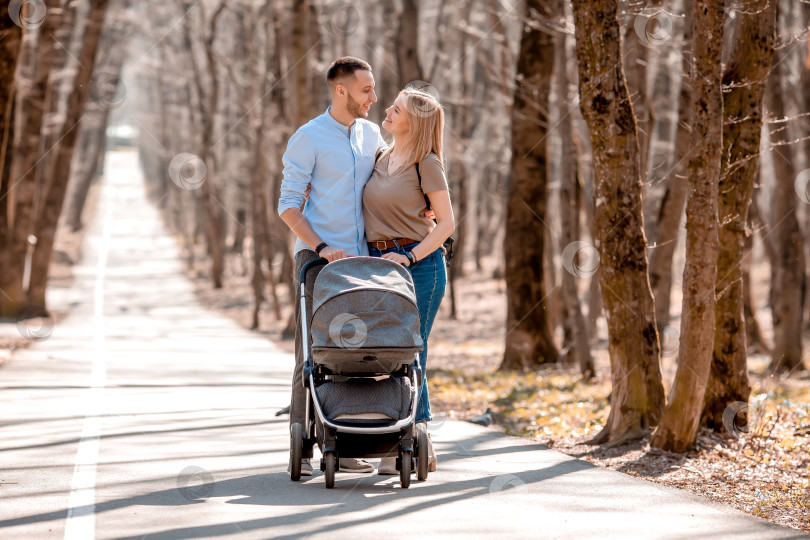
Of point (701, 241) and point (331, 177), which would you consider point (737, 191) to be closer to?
point (701, 241)

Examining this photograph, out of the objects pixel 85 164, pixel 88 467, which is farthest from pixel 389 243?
pixel 85 164

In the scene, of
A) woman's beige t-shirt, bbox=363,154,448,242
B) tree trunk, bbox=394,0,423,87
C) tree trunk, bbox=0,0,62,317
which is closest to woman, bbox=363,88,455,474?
woman's beige t-shirt, bbox=363,154,448,242

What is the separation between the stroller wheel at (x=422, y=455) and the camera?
6309mm

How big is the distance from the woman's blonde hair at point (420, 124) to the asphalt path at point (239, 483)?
2.05m

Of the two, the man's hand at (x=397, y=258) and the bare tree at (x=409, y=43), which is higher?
the bare tree at (x=409, y=43)

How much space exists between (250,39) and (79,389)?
21088mm

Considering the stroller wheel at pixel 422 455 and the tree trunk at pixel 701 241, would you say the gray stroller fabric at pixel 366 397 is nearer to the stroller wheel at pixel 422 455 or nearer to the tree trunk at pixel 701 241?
the stroller wheel at pixel 422 455

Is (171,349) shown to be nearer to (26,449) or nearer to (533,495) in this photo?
(26,449)

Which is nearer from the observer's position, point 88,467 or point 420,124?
point 420,124

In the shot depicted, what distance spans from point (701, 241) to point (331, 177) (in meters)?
2.93

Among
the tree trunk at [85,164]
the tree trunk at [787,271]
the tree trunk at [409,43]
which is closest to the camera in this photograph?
the tree trunk at [787,271]

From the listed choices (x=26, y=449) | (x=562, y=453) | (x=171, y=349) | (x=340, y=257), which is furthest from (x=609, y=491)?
(x=171, y=349)

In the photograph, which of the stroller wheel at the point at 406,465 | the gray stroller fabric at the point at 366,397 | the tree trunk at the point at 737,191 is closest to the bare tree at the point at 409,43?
the tree trunk at the point at 737,191

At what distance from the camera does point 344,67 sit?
6637 mm
